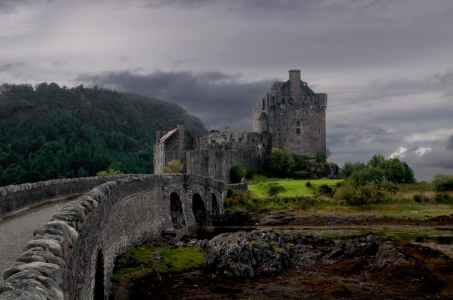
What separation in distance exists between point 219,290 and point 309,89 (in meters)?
53.9

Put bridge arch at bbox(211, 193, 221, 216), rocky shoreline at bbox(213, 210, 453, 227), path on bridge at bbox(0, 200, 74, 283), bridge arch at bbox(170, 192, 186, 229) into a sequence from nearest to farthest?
path on bridge at bbox(0, 200, 74, 283), bridge arch at bbox(170, 192, 186, 229), rocky shoreline at bbox(213, 210, 453, 227), bridge arch at bbox(211, 193, 221, 216)

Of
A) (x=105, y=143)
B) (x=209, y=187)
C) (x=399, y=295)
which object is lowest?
(x=399, y=295)

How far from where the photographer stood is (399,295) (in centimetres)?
1634

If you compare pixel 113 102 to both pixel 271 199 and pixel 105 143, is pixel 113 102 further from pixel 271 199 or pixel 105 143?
pixel 271 199

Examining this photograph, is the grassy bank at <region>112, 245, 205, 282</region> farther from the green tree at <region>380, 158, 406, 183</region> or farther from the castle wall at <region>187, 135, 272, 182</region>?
the green tree at <region>380, 158, 406, 183</region>

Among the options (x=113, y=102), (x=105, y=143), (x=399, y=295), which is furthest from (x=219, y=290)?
(x=113, y=102)

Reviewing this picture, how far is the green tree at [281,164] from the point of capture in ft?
193

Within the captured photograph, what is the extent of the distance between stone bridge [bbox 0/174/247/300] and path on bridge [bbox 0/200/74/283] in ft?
3.34

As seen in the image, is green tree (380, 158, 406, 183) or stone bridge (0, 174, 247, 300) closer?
stone bridge (0, 174, 247, 300)

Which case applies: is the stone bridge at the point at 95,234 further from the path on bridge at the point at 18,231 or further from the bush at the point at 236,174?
the bush at the point at 236,174

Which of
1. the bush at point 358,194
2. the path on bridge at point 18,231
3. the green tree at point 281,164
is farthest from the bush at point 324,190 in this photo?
the path on bridge at point 18,231

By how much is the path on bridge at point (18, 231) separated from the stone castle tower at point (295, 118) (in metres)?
54.4

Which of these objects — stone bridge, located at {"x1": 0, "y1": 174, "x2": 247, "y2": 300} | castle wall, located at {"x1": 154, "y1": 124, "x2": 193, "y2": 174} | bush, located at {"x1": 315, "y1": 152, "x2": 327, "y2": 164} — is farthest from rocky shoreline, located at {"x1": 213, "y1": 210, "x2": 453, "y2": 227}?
bush, located at {"x1": 315, "y1": 152, "x2": 327, "y2": 164}

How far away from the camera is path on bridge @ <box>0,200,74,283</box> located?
7492 mm
